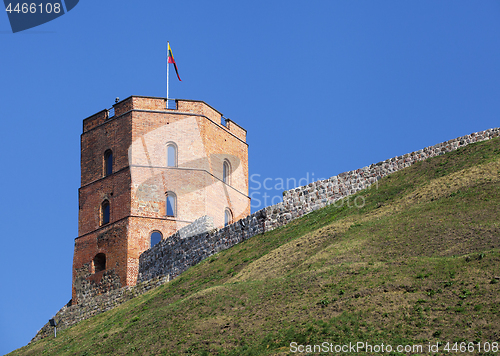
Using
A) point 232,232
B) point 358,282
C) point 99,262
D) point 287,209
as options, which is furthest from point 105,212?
point 358,282

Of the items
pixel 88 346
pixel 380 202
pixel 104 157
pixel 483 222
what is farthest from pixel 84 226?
pixel 483 222

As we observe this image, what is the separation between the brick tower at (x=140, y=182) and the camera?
42.3 meters

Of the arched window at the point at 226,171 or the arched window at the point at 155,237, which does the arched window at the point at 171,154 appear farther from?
the arched window at the point at 155,237

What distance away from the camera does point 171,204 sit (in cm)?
4344

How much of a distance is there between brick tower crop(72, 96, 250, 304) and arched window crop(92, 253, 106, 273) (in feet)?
0.20

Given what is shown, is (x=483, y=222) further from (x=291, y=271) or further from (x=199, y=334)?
(x=199, y=334)

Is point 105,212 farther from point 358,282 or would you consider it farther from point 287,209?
point 358,282

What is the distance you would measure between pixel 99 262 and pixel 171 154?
788 centimetres

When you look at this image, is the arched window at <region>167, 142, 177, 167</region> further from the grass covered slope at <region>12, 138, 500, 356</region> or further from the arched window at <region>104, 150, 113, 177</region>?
the grass covered slope at <region>12, 138, 500, 356</region>

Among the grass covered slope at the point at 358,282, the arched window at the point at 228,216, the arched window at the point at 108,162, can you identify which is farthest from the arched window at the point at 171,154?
the grass covered slope at the point at 358,282

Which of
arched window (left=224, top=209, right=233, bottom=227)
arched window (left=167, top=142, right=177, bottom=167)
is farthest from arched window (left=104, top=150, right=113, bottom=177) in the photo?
arched window (left=224, top=209, right=233, bottom=227)

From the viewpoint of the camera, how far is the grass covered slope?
1956 centimetres

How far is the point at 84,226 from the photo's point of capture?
147 feet

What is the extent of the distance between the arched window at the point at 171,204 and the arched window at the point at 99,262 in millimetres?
4769
